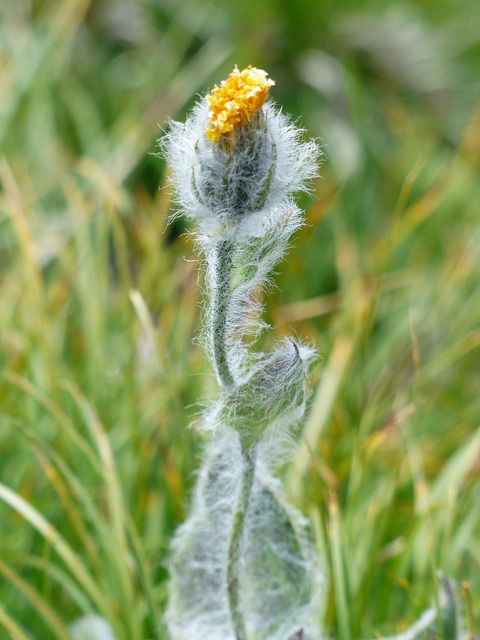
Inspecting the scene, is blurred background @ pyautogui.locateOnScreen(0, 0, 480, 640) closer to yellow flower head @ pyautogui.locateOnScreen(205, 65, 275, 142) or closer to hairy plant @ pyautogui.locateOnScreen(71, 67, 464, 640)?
hairy plant @ pyautogui.locateOnScreen(71, 67, 464, 640)

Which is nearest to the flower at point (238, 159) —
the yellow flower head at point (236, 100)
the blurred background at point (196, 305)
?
the yellow flower head at point (236, 100)

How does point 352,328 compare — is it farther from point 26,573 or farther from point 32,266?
point 26,573

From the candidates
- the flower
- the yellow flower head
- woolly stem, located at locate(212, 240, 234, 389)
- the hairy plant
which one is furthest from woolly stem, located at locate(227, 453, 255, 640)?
the yellow flower head

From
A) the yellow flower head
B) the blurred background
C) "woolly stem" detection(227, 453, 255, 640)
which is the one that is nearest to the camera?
the yellow flower head

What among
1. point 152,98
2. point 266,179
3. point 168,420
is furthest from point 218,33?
point 266,179

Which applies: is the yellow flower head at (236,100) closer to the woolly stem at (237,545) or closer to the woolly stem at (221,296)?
the woolly stem at (221,296)

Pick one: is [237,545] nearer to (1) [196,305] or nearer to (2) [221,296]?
(2) [221,296]

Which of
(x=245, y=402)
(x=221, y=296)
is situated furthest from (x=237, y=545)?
(x=221, y=296)
